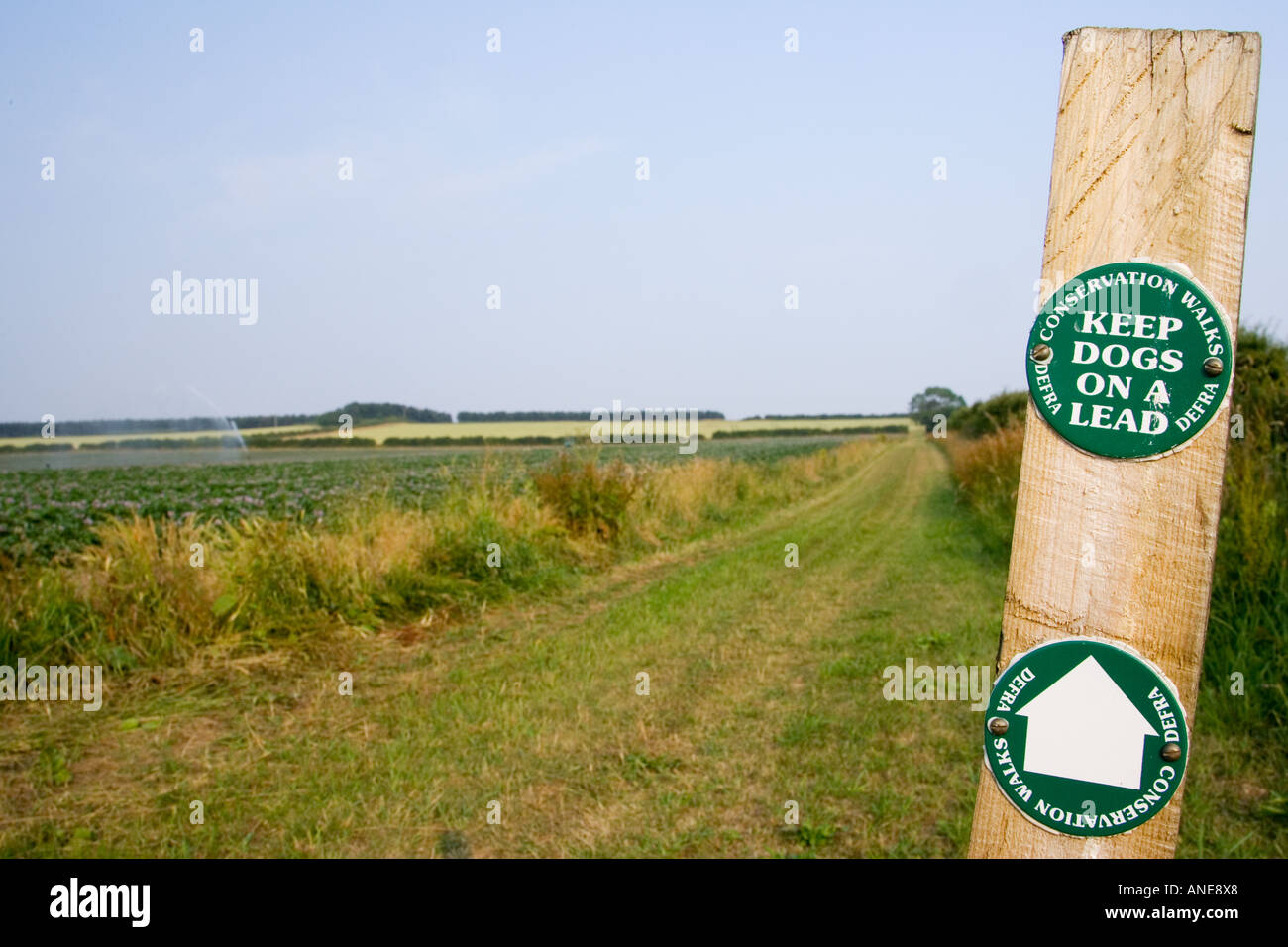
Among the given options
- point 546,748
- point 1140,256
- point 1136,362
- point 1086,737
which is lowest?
point 546,748

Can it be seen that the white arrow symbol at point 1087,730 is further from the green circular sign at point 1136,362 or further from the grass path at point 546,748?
the grass path at point 546,748

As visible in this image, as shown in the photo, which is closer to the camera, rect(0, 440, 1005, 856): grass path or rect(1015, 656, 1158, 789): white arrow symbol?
rect(1015, 656, 1158, 789): white arrow symbol

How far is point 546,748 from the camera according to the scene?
430 centimetres

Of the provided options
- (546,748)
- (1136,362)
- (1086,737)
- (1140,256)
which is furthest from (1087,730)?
(546,748)

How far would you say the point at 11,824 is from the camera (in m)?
3.53

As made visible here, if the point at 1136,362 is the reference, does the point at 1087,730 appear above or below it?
below

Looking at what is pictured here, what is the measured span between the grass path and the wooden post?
8.25 ft

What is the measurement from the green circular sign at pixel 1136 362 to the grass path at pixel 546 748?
→ 2.67 m

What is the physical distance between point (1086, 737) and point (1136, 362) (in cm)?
51

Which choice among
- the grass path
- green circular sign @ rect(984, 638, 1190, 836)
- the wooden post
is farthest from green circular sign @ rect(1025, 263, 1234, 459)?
the grass path

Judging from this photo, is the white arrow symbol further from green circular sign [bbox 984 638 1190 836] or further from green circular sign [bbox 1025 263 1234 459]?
green circular sign [bbox 1025 263 1234 459]

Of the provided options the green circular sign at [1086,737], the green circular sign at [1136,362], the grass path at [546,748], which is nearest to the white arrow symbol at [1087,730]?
the green circular sign at [1086,737]

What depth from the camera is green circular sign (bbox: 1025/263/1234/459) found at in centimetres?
102

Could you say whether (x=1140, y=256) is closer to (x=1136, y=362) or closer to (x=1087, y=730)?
(x=1136, y=362)
